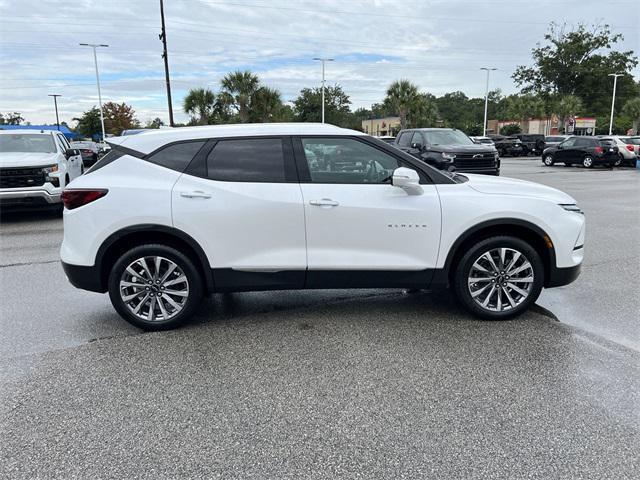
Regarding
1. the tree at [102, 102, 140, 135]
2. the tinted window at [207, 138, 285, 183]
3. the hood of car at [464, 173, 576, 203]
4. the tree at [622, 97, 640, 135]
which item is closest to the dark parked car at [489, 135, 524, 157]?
the hood of car at [464, 173, 576, 203]

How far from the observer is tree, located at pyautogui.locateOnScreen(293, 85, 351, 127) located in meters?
66.5

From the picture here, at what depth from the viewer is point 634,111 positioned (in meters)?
66.9

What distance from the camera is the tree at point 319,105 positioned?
6650cm

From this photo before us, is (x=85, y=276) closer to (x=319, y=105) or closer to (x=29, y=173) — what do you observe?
(x=29, y=173)

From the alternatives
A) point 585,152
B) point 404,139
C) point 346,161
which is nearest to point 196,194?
point 346,161

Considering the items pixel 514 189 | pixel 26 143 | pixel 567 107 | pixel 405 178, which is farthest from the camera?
pixel 567 107

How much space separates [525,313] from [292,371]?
2459 millimetres

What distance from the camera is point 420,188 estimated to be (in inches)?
170

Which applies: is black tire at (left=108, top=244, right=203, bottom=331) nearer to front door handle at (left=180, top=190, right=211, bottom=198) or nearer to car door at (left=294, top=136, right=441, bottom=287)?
front door handle at (left=180, top=190, right=211, bottom=198)

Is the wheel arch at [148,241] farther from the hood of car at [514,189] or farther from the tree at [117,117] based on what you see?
the tree at [117,117]

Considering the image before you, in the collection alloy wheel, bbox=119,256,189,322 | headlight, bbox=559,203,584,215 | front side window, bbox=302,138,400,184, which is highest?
front side window, bbox=302,138,400,184

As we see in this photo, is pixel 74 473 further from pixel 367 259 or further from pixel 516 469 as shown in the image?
pixel 367 259

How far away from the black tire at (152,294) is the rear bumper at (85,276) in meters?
0.13

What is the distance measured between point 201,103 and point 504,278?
3424cm
